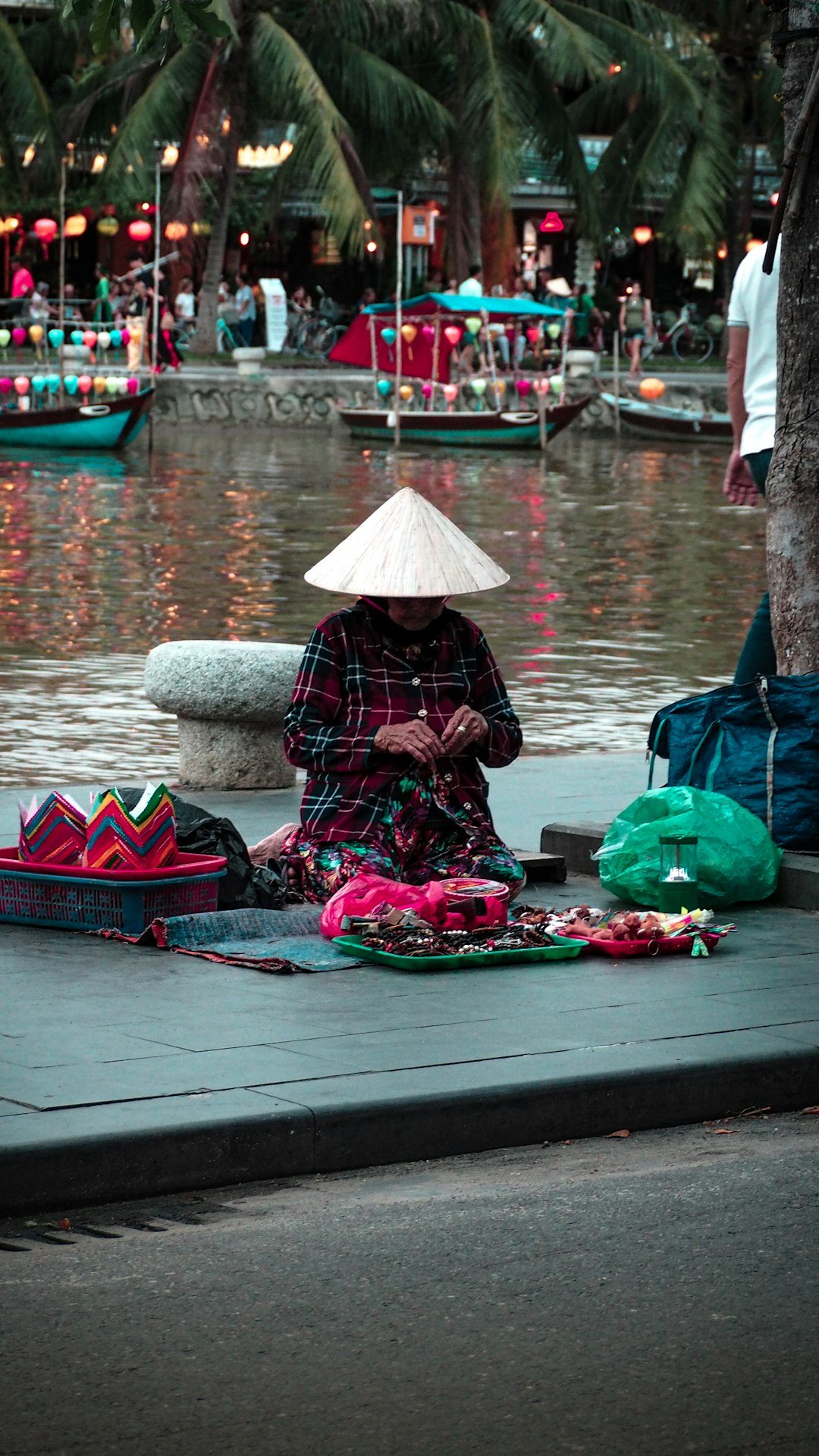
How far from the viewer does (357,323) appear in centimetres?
3859

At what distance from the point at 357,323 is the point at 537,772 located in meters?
30.2

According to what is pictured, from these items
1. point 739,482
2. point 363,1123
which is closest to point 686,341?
point 739,482

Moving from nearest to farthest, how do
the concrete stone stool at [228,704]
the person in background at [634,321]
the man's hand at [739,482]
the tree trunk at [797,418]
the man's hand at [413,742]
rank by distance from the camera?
the man's hand at [413,742], the tree trunk at [797,418], the man's hand at [739,482], the concrete stone stool at [228,704], the person in background at [634,321]

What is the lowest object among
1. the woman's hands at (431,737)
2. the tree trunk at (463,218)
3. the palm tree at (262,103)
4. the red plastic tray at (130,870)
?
the red plastic tray at (130,870)

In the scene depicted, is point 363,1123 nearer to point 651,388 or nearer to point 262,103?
point 651,388

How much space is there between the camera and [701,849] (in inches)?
263

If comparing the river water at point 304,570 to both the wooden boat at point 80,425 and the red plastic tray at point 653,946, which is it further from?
the red plastic tray at point 653,946

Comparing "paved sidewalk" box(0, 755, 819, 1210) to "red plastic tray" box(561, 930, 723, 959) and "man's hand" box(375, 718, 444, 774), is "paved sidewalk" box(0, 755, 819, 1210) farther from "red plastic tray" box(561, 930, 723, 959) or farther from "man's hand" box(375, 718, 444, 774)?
"man's hand" box(375, 718, 444, 774)

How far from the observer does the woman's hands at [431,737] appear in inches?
252

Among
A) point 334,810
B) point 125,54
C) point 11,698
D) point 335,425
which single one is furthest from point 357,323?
point 334,810

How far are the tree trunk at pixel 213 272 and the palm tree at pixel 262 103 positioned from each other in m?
0.03

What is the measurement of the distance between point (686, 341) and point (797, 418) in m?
42.9

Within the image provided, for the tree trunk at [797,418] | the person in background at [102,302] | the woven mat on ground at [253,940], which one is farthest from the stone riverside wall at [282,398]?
the woven mat on ground at [253,940]

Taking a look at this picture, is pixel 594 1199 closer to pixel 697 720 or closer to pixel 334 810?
pixel 334 810
